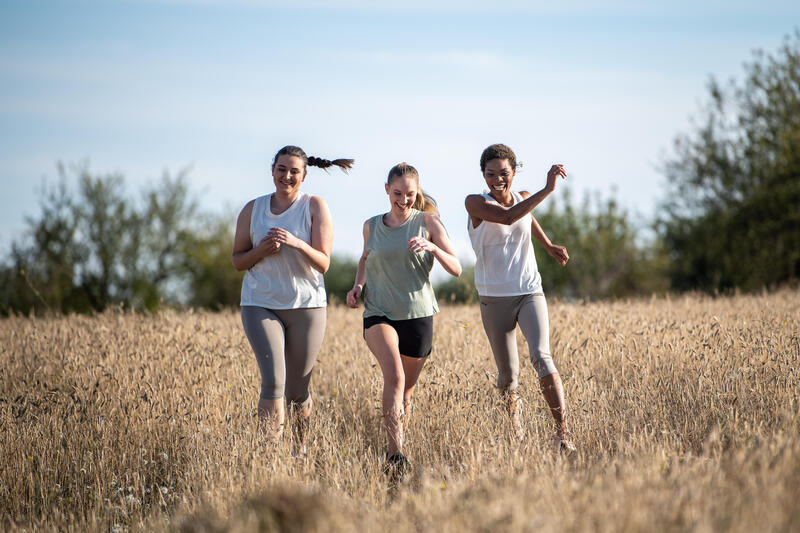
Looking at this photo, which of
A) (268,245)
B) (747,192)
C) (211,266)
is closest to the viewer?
(268,245)

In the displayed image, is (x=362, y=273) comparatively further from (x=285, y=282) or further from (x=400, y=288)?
(x=285, y=282)

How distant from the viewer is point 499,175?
5211mm

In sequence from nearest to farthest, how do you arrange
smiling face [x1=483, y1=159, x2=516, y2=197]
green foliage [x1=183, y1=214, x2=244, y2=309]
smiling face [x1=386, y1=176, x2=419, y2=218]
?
smiling face [x1=386, y1=176, x2=419, y2=218] < smiling face [x1=483, y1=159, x2=516, y2=197] < green foliage [x1=183, y1=214, x2=244, y2=309]

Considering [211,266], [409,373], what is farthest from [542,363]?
[211,266]

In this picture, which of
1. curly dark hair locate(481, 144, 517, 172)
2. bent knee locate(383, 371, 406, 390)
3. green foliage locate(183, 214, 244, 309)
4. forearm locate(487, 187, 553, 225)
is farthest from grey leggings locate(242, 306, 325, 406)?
green foliage locate(183, 214, 244, 309)

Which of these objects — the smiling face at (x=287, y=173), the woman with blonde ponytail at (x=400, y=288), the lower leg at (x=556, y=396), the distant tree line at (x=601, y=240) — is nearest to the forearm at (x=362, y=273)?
the woman with blonde ponytail at (x=400, y=288)

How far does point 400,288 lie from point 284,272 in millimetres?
855

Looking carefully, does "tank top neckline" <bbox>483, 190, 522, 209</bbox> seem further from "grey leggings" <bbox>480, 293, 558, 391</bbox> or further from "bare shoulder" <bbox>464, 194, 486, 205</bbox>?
"grey leggings" <bbox>480, 293, 558, 391</bbox>

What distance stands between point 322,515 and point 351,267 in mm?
26443

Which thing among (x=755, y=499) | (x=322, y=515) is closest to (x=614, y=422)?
(x=755, y=499)

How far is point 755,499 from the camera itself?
2863mm

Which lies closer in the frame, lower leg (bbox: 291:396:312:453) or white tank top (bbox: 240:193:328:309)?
white tank top (bbox: 240:193:328:309)

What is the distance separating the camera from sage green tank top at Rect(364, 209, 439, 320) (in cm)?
504

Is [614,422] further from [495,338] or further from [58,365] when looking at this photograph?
[58,365]
